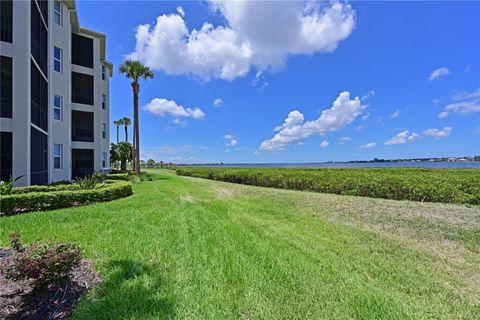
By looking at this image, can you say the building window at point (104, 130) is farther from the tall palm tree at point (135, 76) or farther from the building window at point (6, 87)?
the building window at point (6, 87)

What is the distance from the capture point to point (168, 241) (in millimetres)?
5230

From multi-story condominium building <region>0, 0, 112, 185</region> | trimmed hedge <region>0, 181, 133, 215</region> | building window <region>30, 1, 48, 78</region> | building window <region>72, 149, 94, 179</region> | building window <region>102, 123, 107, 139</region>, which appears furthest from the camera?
building window <region>102, 123, 107, 139</region>

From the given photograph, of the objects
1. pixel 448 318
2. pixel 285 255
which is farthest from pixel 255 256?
pixel 448 318

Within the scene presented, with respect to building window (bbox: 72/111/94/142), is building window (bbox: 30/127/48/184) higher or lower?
lower

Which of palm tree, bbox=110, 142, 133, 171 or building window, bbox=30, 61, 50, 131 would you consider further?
palm tree, bbox=110, 142, 133, 171

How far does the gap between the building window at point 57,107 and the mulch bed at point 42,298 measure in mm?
14139

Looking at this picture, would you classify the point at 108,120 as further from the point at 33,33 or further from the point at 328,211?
the point at 328,211

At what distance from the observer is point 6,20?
9961mm

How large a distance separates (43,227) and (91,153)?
14.3 m

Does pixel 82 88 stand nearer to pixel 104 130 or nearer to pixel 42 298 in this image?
pixel 104 130

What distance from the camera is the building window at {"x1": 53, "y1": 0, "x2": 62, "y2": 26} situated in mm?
14836

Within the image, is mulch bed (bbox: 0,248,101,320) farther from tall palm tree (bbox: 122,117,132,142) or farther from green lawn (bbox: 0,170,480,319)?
tall palm tree (bbox: 122,117,132,142)

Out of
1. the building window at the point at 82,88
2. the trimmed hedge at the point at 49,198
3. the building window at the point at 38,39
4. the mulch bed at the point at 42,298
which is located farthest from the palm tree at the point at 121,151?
the mulch bed at the point at 42,298

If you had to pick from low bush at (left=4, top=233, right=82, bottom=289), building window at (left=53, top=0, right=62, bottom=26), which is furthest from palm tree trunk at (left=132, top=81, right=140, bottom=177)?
low bush at (left=4, top=233, right=82, bottom=289)
